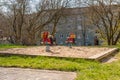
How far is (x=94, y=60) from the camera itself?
443 inches

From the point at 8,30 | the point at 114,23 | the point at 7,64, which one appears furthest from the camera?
the point at 8,30

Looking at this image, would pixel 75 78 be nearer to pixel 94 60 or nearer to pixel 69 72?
pixel 69 72

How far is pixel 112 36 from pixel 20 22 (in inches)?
593

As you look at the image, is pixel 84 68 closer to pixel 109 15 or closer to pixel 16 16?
pixel 109 15

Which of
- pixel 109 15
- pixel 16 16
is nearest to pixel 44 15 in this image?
pixel 16 16

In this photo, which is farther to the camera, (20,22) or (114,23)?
(20,22)

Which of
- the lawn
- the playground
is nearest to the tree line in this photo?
the playground

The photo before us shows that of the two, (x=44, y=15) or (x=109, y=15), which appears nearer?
(x=109, y=15)

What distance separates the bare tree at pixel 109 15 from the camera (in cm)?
3216

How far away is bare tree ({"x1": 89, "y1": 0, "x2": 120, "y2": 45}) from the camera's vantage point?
105 feet

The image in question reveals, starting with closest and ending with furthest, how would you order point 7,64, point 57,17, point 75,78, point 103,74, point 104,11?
point 75,78 < point 103,74 < point 7,64 < point 104,11 < point 57,17

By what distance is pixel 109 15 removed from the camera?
3362 cm

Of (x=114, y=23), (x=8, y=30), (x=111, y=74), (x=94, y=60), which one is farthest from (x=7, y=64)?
(x=8, y=30)

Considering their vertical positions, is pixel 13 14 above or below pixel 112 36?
above
